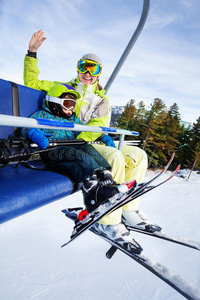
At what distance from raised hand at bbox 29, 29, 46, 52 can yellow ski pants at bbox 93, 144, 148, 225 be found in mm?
1243

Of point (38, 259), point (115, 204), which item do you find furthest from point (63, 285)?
point (115, 204)

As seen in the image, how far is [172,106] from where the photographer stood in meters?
20.3

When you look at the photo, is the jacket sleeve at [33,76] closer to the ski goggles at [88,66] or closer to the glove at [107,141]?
the ski goggles at [88,66]

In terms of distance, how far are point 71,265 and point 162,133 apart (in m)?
17.1

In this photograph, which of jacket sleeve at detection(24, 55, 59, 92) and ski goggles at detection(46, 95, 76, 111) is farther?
jacket sleeve at detection(24, 55, 59, 92)

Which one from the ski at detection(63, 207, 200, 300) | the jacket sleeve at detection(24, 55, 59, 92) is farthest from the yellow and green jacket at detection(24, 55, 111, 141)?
the ski at detection(63, 207, 200, 300)

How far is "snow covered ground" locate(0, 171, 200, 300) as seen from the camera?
125 centimetres

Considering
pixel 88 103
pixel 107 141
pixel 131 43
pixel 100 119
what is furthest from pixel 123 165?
pixel 131 43

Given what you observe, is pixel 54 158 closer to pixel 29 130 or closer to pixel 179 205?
pixel 29 130

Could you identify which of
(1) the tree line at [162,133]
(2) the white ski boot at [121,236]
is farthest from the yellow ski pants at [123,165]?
(1) the tree line at [162,133]

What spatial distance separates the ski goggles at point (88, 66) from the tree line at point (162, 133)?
43.3 feet

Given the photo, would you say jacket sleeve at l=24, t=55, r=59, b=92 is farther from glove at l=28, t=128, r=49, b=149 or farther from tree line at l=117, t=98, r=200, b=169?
tree line at l=117, t=98, r=200, b=169

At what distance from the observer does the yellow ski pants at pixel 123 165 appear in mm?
1374

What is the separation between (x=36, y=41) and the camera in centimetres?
169
